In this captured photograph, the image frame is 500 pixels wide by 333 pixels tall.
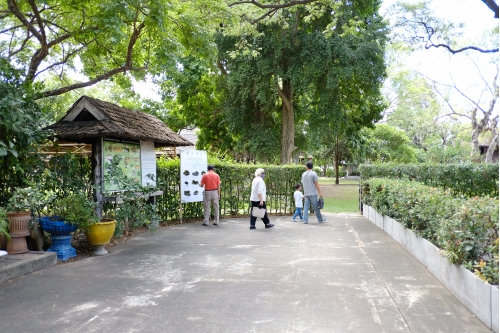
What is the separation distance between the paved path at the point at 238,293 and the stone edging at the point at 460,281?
114 mm

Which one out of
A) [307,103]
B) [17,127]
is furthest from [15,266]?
[307,103]

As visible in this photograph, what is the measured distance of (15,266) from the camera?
19.9 ft

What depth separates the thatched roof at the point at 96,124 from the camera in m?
8.81

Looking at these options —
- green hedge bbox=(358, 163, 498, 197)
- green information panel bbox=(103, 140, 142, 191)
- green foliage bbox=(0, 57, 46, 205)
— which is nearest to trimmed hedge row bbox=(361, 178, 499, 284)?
green hedge bbox=(358, 163, 498, 197)

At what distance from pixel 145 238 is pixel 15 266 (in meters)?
3.83

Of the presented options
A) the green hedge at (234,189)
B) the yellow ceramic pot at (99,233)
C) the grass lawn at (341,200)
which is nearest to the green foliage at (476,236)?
the yellow ceramic pot at (99,233)

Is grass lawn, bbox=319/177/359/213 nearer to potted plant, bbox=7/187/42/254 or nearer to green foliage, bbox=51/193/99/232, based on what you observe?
green foliage, bbox=51/193/99/232

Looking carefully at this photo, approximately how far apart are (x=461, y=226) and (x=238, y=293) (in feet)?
10.2

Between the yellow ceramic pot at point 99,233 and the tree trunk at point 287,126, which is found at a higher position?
the tree trunk at point 287,126

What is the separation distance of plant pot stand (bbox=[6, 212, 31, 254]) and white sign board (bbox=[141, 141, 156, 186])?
11.9 ft

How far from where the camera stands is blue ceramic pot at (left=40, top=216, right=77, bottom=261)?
23.7 ft

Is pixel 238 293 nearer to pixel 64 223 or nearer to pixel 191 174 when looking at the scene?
pixel 64 223

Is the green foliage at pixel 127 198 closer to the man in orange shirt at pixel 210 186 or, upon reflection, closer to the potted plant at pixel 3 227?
the potted plant at pixel 3 227

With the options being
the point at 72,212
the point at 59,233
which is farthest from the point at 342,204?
the point at 59,233
